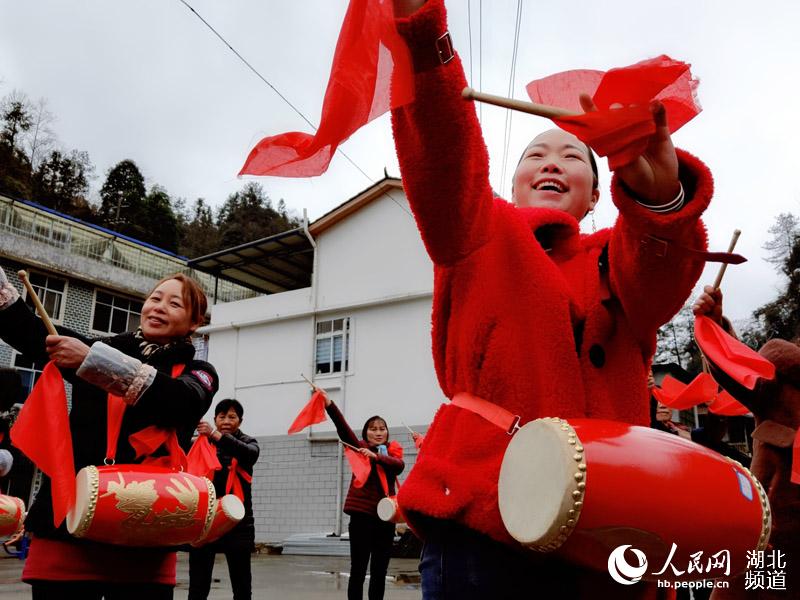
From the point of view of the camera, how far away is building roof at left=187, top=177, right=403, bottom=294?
1669cm

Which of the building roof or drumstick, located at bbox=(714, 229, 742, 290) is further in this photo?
the building roof

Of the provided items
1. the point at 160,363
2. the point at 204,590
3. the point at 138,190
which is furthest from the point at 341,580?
the point at 138,190

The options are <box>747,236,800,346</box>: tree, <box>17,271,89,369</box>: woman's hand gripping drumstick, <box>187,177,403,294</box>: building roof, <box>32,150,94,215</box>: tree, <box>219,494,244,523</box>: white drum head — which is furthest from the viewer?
<box>32,150,94,215</box>: tree

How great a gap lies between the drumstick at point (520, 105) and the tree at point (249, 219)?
36.7 metres

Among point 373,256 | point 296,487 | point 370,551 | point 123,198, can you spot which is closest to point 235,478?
point 370,551

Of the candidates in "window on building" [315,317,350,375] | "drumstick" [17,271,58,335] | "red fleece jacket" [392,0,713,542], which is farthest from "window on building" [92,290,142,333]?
"red fleece jacket" [392,0,713,542]

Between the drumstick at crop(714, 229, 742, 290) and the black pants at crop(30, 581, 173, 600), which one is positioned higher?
→ the drumstick at crop(714, 229, 742, 290)

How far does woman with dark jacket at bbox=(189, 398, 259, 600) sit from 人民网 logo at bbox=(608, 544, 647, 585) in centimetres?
380

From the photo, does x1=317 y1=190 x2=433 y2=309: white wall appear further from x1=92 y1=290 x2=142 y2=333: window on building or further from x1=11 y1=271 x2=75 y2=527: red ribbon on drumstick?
x1=11 y1=271 x2=75 y2=527: red ribbon on drumstick

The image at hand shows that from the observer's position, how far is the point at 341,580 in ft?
28.2

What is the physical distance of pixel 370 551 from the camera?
6.00 metres

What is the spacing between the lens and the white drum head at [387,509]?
210 inches

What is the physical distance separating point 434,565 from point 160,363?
5.08ft

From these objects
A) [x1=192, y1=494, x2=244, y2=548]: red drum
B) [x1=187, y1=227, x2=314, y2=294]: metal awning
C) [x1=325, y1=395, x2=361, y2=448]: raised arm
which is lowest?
[x1=192, y1=494, x2=244, y2=548]: red drum
